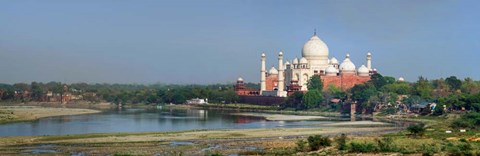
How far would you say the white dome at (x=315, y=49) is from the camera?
8344 centimetres

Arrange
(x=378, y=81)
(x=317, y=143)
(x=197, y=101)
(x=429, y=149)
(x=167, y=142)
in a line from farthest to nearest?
(x=197, y=101)
(x=378, y=81)
(x=167, y=142)
(x=317, y=143)
(x=429, y=149)

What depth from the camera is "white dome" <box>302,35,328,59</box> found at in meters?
83.4

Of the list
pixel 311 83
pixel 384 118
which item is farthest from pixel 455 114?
pixel 311 83

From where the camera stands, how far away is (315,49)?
273 ft

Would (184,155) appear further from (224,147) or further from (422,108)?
(422,108)

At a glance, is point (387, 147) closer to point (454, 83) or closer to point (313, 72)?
point (454, 83)

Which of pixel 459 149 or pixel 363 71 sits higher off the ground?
pixel 363 71

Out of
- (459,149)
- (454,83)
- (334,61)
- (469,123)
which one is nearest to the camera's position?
(459,149)

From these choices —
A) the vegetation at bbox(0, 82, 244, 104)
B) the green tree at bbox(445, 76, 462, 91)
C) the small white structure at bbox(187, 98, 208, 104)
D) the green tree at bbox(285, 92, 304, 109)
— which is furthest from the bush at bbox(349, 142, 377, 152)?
the small white structure at bbox(187, 98, 208, 104)

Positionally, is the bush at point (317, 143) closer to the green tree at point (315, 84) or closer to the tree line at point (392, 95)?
the tree line at point (392, 95)

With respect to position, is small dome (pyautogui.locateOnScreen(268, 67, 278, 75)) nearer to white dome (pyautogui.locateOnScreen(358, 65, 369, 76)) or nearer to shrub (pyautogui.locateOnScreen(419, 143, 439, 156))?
white dome (pyautogui.locateOnScreen(358, 65, 369, 76))

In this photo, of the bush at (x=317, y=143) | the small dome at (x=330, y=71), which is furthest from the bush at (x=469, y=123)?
the small dome at (x=330, y=71)

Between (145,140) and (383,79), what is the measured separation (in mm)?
46691

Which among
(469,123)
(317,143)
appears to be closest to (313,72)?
(469,123)
